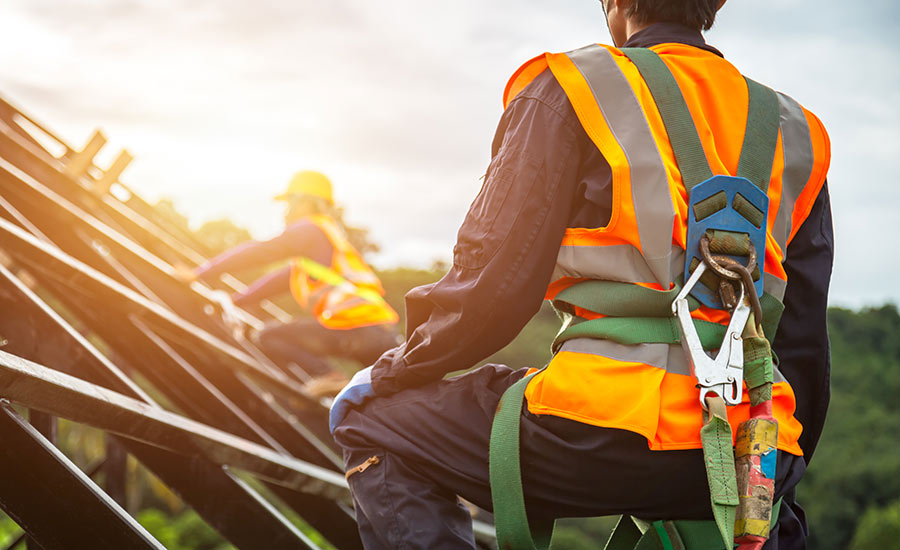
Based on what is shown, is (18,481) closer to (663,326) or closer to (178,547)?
(663,326)

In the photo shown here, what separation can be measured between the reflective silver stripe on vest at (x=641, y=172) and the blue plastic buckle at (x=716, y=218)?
0.18ft

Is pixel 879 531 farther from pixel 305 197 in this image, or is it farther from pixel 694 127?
pixel 694 127

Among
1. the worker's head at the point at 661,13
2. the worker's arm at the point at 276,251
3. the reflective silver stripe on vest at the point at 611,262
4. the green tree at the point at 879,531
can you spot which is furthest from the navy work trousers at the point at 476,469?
the green tree at the point at 879,531

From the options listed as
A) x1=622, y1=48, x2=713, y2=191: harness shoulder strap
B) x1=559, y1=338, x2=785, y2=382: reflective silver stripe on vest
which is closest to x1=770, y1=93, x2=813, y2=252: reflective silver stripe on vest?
x1=622, y1=48, x2=713, y2=191: harness shoulder strap

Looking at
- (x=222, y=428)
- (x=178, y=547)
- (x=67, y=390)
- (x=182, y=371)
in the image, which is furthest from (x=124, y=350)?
(x=178, y=547)

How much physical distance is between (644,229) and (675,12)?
60 cm

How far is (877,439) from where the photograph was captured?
89.0 ft

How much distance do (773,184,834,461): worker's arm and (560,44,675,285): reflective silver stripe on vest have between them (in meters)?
0.43

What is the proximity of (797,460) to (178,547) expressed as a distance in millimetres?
19599

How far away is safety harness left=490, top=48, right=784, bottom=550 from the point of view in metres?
1.53

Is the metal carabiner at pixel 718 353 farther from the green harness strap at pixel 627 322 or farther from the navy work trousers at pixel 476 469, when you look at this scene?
the navy work trousers at pixel 476 469

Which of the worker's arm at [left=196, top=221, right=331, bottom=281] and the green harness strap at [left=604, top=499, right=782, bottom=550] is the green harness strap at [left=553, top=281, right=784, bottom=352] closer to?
the green harness strap at [left=604, top=499, right=782, bottom=550]

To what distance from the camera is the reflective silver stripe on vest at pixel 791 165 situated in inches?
68.0

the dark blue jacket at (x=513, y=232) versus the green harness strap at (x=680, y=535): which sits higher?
the dark blue jacket at (x=513, y=232)
